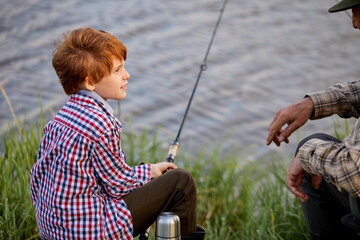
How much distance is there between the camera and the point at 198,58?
19.1 ft

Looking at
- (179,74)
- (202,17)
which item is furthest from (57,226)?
(202,17)

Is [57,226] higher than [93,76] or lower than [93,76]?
lower

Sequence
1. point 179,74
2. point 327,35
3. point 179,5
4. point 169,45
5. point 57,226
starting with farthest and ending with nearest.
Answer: point 179,5 → point 327,35 → point 169,45 → point 179,74 → point 57,226

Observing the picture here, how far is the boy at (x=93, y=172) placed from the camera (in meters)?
1.71

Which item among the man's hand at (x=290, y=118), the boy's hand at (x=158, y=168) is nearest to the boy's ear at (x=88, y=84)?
the boy's hand at (x=158, y=168)

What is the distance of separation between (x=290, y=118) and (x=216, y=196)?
1209mm

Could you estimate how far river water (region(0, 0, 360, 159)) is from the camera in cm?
479

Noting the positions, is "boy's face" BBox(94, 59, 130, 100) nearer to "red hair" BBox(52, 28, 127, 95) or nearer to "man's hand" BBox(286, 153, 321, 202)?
"red hair" BBox(52, 28, 127, 95)

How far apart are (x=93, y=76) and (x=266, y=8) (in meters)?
5.62

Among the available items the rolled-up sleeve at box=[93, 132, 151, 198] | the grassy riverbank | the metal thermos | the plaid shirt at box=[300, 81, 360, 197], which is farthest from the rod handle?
the grassy riverbank

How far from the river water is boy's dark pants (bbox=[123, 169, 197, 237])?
240cm

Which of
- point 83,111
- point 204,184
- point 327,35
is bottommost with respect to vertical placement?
point 204,184

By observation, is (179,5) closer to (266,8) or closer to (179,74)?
(266,8)

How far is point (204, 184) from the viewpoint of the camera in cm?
326
